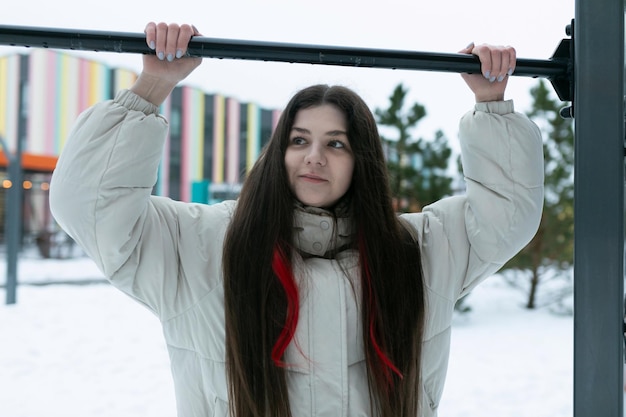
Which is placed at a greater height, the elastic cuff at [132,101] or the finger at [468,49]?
the finger at [468,49]

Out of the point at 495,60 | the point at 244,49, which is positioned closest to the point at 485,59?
the point at 495,60

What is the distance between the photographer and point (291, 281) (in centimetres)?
93

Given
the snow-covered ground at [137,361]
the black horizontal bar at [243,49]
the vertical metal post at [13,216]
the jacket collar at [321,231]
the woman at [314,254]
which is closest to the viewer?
the black horizontal bar at [243,49]

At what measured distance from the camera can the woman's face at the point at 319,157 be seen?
3.22 ft

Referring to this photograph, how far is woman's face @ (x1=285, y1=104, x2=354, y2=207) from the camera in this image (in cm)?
98

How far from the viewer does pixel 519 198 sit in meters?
0.93

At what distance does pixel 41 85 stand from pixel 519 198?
936cm

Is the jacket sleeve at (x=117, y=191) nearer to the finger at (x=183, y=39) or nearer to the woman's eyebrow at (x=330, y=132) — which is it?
the finger at (x=183, y=39)

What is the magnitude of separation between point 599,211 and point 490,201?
18 cm

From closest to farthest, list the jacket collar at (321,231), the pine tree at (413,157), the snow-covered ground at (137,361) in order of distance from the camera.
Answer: the jacket collar at (321,231) < the snow-covered ground at (137,361) < the pine tree at (413,157)

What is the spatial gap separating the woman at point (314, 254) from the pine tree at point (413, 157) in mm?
4261

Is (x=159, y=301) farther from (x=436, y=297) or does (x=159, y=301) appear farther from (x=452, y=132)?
(x=452, y=132)

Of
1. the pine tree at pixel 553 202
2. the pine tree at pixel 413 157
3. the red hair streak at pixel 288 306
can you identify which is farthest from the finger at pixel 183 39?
the pine tree at pixel 553 202

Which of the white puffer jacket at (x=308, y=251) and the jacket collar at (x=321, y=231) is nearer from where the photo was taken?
the white puffer jacket at (x=308, y=251)
